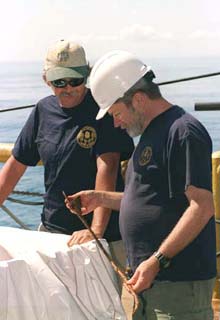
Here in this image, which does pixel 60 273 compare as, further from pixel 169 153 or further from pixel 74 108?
pixel 74 108

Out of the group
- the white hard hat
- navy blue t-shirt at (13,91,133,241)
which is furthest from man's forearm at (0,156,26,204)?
the white hard hat

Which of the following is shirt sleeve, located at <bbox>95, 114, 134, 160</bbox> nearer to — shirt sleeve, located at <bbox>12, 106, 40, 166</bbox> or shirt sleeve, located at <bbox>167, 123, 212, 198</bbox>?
shirt sleeve, located at <bbox>12, 106, 40, 166</bbox>

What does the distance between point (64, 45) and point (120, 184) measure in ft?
2.09

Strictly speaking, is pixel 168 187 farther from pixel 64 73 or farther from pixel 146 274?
pixel 64 73

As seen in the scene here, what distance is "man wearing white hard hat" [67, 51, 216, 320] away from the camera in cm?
254

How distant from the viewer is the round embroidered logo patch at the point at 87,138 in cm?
323

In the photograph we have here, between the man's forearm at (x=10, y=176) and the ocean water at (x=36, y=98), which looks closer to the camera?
the man's forearm at (x=10, y=176)

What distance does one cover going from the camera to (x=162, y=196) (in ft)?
8.64

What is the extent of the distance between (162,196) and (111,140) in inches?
25.6

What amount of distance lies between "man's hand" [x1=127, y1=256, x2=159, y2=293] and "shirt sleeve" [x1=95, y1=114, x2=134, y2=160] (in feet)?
2.39

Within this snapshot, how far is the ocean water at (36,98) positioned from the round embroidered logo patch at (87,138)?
24 cm

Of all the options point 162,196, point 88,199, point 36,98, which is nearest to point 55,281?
point 88,199

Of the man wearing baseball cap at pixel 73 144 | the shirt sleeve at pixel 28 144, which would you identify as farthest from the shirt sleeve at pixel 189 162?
the shirt sleeve at pixel 28 144

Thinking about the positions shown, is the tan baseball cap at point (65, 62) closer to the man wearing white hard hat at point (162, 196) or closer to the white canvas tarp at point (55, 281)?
the man wearing white hard hat at point (162, 196)
